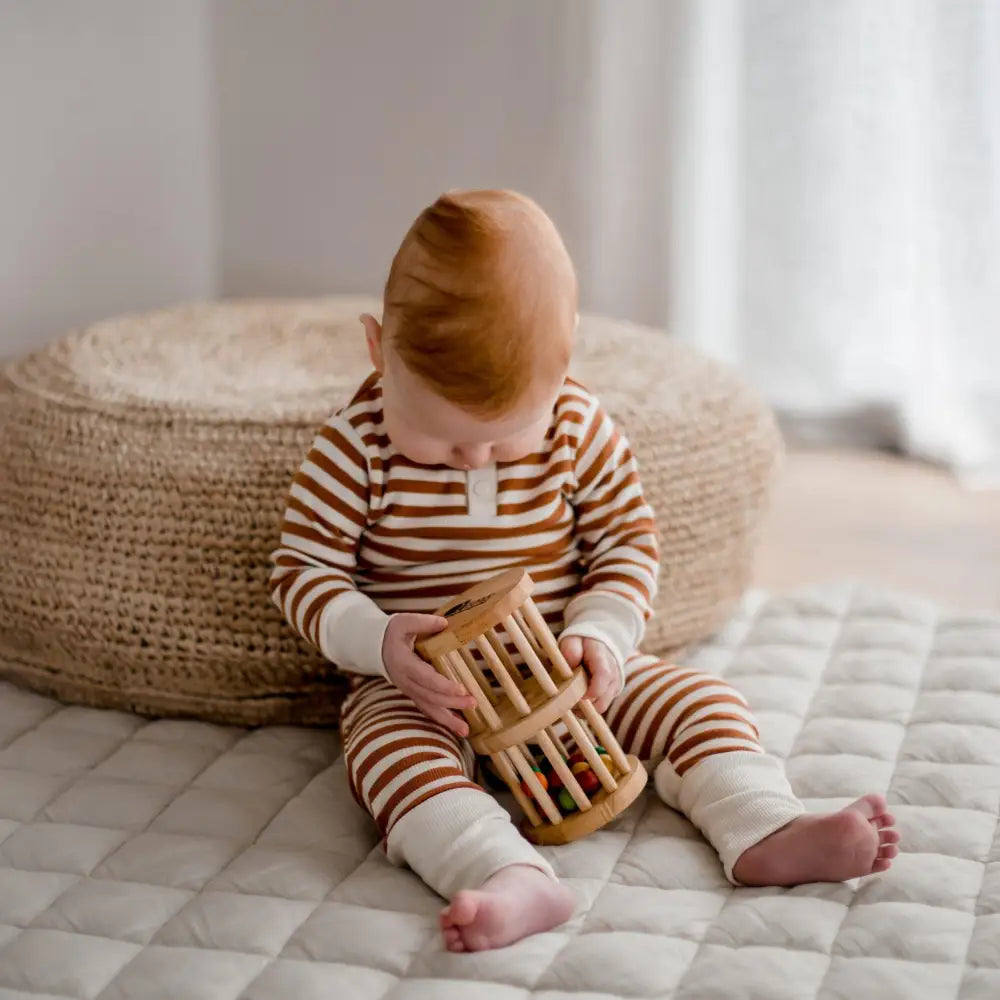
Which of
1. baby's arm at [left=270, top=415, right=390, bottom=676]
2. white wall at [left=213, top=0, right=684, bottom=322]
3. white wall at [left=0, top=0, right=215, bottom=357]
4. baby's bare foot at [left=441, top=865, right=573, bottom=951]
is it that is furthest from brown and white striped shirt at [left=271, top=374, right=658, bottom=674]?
white wall at [left=213, top=0, right=684, bottom=322]

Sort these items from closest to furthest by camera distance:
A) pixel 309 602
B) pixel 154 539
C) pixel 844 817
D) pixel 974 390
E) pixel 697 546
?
pixel 844 817
pixel 309 602
pixel 154 539
pixel 697 546
pixel 974 390

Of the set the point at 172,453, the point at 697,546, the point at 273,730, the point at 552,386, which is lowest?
the point at 273,730

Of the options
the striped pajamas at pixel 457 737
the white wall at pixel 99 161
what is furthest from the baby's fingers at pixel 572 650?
the white wall at pixel 99 161

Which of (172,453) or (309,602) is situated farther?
(172,453)

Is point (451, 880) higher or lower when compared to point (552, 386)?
lower

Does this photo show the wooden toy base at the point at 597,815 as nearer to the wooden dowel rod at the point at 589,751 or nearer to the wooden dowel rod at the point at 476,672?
the wooden dowel rod at the point at 589,751

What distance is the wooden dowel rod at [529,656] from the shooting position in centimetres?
108

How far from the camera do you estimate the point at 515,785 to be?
1.14 metres

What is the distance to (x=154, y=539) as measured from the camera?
4.42 feet

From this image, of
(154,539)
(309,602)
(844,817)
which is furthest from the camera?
(154,539)

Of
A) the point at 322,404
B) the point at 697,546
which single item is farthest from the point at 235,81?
the point at 697,546

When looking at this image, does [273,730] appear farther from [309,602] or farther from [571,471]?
[571,471]

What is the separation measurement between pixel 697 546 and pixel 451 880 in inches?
20.3

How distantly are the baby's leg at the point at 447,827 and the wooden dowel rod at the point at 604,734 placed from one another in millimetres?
94
